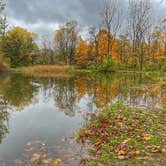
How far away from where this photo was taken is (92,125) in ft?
18.7

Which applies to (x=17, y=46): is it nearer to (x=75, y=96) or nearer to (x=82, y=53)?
(x=82, y=53)

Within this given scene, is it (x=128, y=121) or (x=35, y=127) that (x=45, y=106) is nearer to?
(x=35, y=127)

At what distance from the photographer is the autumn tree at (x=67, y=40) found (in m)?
54.3

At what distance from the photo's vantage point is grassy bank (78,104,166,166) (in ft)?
11.9

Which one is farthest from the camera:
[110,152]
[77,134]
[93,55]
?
[93,55]

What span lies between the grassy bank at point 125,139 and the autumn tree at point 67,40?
5006cm

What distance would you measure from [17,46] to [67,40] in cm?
1441

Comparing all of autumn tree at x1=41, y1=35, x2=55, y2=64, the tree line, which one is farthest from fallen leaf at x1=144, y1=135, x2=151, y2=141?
autumn tree at x1=41, y1=35, x2=55, y2=64

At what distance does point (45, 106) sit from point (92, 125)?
13.2 ft

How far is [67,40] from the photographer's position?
55875 mm

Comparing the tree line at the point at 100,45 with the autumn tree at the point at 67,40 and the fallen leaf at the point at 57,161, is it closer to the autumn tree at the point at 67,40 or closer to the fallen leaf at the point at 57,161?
the autumn tree at the point at 67,40

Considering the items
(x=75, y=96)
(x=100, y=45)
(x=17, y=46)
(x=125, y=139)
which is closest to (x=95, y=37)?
(x=100, y=45)

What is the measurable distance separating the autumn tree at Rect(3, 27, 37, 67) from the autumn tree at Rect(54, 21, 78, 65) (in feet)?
32.3

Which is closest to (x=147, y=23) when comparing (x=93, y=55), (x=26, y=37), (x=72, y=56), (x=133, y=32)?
(x=133, y=32)
